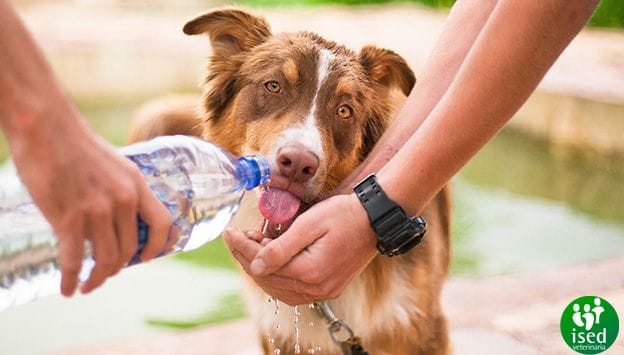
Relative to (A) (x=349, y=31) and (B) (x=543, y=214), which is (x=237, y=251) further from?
(A) (x=349, y=31)

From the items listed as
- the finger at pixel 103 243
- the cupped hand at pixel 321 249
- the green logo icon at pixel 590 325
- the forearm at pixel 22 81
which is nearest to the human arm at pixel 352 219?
the cupped hand at pixel 321 249

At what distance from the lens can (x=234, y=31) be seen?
1708 mm

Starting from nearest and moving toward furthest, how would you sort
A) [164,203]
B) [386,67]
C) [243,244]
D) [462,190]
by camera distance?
[164,203] < [243,244] < [386,67] < [462,190]

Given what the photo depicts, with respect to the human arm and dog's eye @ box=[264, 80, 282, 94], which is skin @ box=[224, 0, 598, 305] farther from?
dog's eye @ box=[264, 80, 282, 94]

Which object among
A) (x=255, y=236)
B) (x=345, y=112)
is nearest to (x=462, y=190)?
(x=345, y=112)

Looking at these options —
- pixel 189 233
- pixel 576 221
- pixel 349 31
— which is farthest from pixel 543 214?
pixel 189 233

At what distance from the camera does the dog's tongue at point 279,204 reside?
1.44 metres

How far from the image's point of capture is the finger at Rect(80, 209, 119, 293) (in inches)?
28.5

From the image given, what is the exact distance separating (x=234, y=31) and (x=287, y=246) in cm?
63

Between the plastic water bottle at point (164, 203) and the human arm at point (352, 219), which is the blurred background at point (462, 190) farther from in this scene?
the plastic water bottle at point (164, 203)

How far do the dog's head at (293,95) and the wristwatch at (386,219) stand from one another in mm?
171

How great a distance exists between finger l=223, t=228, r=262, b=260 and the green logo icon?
2.98ft

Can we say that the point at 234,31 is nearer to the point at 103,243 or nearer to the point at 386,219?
the point at 386,219

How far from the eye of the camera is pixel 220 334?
2.39 m
